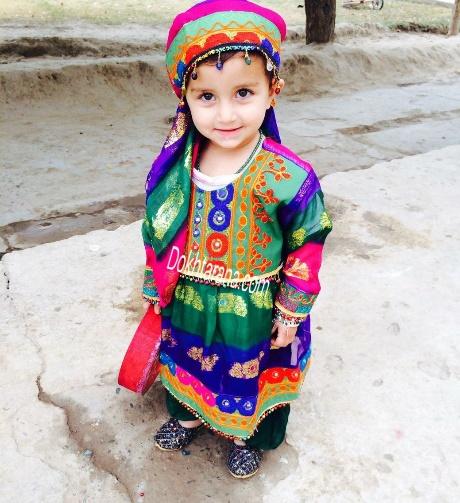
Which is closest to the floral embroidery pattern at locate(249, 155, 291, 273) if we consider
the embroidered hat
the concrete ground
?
the embroidered hat

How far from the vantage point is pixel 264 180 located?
1.34 metres

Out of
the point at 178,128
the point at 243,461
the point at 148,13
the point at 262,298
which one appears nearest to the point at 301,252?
the point at 262,298

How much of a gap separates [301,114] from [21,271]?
3872mm

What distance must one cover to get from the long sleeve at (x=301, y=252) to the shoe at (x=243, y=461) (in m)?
0.52

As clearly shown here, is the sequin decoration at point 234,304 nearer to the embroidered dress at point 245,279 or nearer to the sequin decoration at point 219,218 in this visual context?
the embroidered dress at point 245,279

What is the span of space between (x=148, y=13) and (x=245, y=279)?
9261mm

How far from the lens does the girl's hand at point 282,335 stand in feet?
4.84

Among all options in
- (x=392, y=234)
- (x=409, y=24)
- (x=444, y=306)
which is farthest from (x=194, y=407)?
(x=409, y=24)

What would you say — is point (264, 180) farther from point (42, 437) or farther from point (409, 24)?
point (409, 24)

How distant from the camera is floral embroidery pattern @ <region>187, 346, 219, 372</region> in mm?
1514

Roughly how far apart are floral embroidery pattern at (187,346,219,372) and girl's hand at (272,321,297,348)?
6.8 inches

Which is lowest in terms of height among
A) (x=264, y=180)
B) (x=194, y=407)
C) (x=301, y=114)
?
(x=301, y=114)

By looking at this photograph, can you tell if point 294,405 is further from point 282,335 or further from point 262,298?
point 262,298

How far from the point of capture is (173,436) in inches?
69.9
